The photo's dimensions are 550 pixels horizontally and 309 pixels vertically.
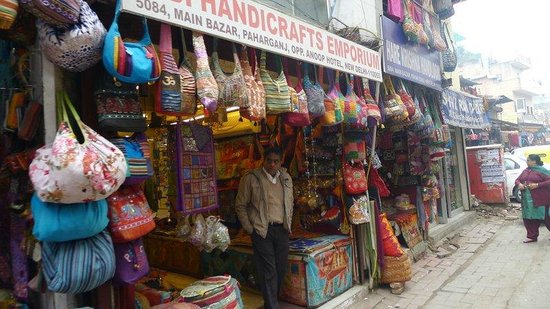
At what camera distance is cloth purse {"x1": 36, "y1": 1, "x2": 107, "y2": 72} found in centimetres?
212

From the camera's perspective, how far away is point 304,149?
223 inches

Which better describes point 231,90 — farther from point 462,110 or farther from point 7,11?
point 462,110

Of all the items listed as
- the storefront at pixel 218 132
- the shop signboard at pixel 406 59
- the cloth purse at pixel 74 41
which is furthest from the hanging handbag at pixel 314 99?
the cloth purse at pixel 74 41

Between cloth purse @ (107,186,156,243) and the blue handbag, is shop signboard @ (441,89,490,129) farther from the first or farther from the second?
the blue handbag

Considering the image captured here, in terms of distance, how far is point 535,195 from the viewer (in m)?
7.60

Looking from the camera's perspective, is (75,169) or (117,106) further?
(117,106)

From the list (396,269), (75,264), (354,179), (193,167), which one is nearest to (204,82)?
(193,167)

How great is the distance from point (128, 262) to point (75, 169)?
82 centimetres

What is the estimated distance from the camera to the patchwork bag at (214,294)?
11.1 feet

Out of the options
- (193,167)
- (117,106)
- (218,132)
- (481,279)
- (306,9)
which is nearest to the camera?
(117,106)

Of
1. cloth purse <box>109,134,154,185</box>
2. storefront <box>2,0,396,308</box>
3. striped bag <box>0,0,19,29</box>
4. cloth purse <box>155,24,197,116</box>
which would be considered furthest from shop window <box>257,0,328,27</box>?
striped bag <box>0,0,19,29</box>

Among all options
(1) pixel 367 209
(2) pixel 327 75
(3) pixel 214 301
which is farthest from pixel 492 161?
(3) pixel 214 301

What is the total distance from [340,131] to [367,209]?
3.90 ft

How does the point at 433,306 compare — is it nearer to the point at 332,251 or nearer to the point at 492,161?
the point at 332,251
